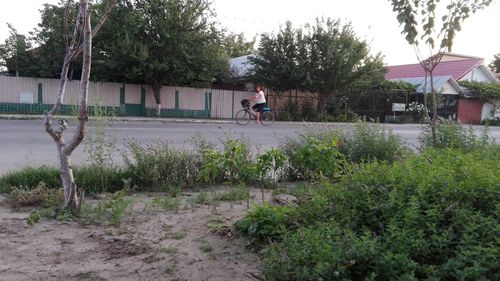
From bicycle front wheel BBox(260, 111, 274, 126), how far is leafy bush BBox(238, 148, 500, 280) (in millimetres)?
17556

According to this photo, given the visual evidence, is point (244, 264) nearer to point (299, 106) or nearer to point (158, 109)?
point (158, 109)

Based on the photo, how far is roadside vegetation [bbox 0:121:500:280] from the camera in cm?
269

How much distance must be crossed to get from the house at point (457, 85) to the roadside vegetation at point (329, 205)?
30.9m

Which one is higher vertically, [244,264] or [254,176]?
[254,176]

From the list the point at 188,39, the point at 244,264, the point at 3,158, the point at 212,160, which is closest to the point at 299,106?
the point at 188,39

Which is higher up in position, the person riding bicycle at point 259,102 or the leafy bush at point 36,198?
the person riding bicycle at point 259,102

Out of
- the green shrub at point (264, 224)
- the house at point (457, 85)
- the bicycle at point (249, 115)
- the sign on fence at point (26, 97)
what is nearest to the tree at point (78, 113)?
the green shrub at point (264, 224)

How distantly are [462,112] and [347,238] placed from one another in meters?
38.8

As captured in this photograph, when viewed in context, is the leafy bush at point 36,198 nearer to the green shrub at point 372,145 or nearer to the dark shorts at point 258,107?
the green shrub at point 372,145

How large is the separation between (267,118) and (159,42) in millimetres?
6615

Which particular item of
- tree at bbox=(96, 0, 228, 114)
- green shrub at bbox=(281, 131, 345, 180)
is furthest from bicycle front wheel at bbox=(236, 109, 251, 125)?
green shrub at bbox=(281, 131, 345, 180)

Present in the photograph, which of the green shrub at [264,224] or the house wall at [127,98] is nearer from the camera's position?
the green shrub at [264,224]

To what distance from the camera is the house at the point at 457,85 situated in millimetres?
36862

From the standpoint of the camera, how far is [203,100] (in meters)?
26.6
